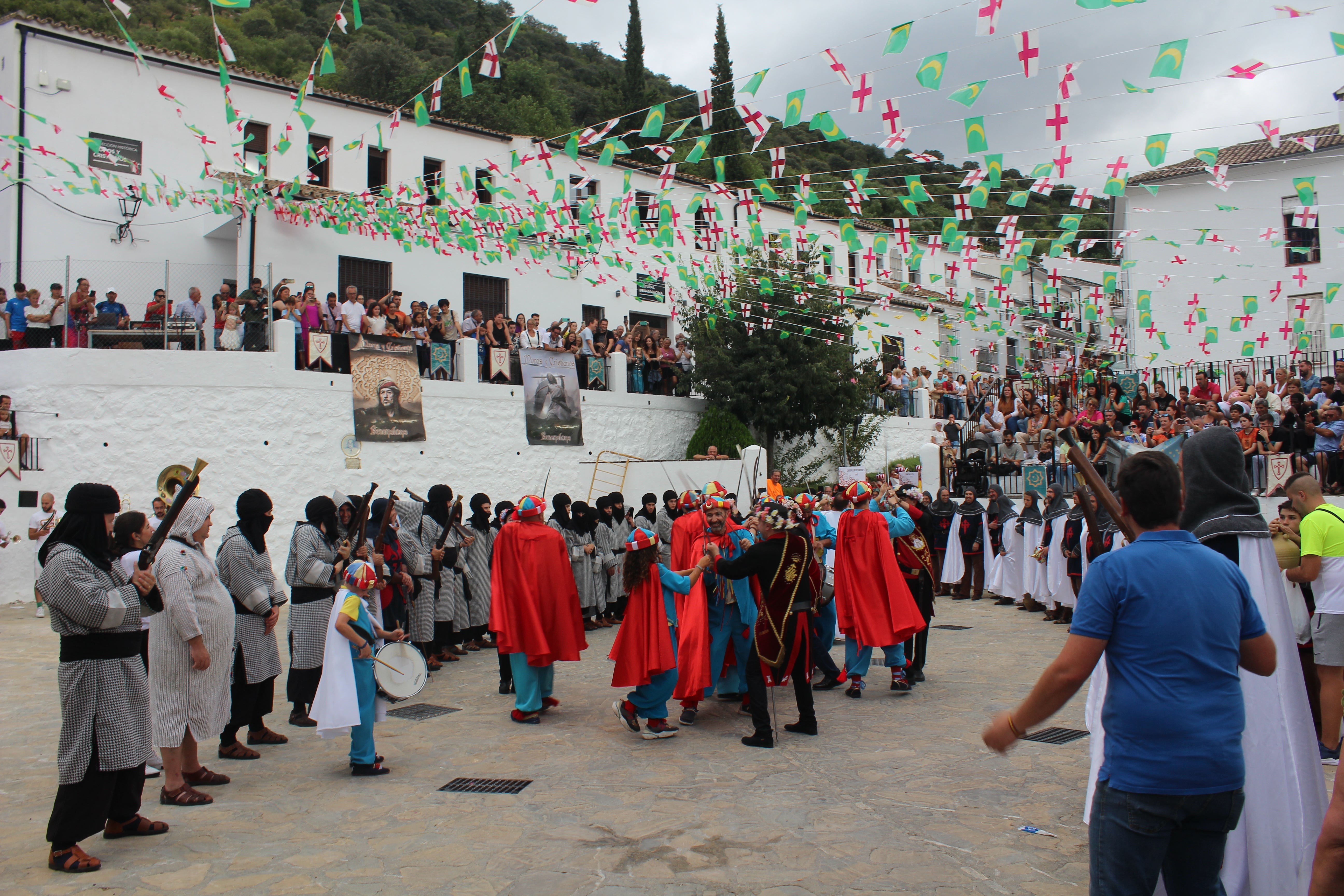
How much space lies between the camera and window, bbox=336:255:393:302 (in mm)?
20938

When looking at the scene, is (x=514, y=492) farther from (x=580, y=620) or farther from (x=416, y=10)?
(x=416, y=10)

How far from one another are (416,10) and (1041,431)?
149 feet

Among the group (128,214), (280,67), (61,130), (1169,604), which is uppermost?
(280,67)

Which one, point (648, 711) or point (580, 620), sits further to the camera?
point (580, 620)

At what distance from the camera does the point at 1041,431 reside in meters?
18.7

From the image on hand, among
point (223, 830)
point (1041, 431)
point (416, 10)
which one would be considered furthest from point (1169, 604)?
point (416, 10)

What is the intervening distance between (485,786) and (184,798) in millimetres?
1797

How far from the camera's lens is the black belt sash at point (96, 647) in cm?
482

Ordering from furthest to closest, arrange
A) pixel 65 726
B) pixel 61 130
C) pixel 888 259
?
pixel 888 259
pixel 61 130
pixel 65 726

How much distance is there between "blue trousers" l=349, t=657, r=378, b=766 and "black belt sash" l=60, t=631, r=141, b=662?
1.61m

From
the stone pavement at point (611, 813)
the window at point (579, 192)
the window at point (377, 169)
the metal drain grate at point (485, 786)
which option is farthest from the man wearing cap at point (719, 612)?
the window at point (377, 169)

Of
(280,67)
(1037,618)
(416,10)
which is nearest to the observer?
(1037,618)

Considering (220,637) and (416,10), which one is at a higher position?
(416,10)

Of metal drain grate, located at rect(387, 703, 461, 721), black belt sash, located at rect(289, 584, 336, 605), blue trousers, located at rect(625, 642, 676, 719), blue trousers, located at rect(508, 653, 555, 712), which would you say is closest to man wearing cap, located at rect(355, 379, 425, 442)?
metal drain grate, located at rect(387, 703, 461, 721)
